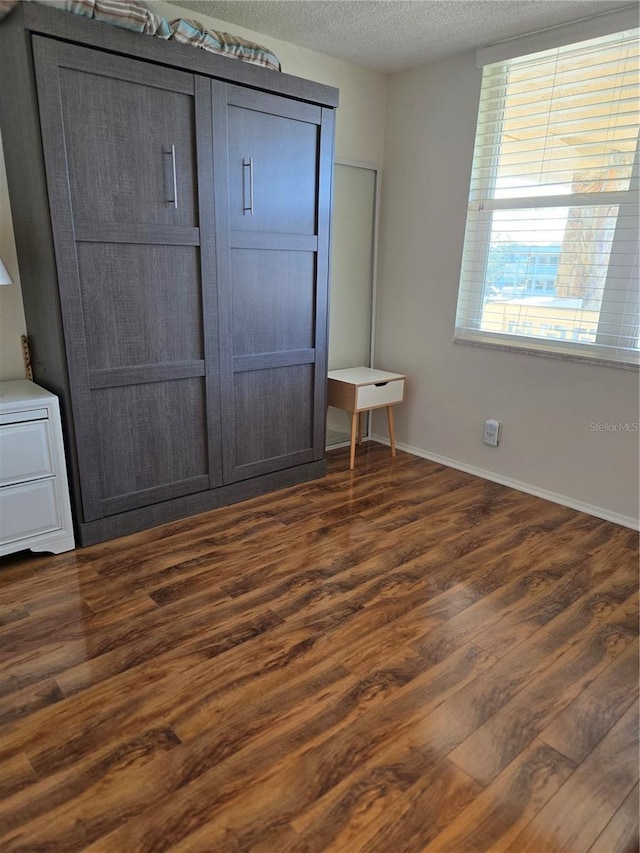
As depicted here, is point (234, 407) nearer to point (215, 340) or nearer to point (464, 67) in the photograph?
point (215, 340)

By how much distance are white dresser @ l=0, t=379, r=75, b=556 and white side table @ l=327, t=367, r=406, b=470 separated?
5.69 ft

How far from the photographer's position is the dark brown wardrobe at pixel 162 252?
217cm

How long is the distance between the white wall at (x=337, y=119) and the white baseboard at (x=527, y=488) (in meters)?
2.03

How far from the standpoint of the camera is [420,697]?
1.73 m

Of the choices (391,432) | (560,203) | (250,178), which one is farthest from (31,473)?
(560,203)

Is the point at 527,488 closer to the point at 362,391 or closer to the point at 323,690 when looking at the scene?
the point at 362,391

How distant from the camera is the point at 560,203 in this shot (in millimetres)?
2918

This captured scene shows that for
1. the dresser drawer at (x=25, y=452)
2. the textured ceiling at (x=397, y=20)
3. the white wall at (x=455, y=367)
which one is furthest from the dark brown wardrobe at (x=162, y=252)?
the white wall at (x=455, y=367)

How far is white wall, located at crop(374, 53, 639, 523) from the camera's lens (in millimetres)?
2947

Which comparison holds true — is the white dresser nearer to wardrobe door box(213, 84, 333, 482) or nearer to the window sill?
wardrobe door box(213, 84, 333, 482)

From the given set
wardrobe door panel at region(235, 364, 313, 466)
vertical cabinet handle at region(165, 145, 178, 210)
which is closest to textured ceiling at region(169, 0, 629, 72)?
vertical cabinet handle at region(165, 145, 178, 210)

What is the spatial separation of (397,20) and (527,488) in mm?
2635

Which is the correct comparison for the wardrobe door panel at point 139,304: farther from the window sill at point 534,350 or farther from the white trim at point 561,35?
the white trim at point 561,35

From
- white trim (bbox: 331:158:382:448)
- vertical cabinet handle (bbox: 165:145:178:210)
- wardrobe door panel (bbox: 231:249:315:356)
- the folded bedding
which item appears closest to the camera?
the folded bedding
